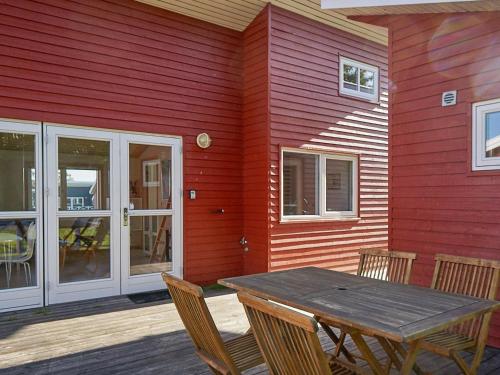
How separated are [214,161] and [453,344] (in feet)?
12.2

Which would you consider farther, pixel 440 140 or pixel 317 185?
pixel 317 185

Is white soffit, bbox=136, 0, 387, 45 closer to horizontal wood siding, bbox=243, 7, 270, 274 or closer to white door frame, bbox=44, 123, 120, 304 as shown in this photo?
horizontal wood siding, bbox=243, 7, 270, 274

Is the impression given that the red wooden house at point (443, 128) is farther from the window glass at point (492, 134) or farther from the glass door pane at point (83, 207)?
the glass door pane at point (83, 207)

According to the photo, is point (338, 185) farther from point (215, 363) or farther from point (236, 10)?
point (215, 363)

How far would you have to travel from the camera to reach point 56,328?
353 cm

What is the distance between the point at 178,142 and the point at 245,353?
11.0ft

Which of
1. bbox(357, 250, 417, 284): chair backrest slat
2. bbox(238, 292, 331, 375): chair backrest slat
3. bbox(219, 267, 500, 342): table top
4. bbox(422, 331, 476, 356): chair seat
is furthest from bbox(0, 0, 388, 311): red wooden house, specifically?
bbox(238, 292, 331, 375): chair backrest slat

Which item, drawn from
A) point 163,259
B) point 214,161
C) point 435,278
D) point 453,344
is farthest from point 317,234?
point 453,344

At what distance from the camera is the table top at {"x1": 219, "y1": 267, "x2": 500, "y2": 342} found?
168 centimetres

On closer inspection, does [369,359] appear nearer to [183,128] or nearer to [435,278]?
[435,278]

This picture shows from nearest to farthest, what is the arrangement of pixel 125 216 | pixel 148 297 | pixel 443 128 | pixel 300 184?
A: pixel 443 128
pixel 148 297
pixel 125 216
pixel 300 184

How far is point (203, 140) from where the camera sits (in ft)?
16.9

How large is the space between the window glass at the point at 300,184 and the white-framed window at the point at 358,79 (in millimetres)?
1309

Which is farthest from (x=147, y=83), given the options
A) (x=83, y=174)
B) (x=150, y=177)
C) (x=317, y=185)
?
(x=317, y=185)
